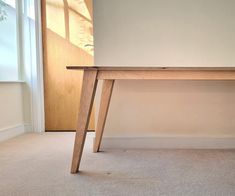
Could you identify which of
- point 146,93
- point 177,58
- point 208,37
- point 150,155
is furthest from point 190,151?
point 208,37

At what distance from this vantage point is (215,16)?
1.70 metres

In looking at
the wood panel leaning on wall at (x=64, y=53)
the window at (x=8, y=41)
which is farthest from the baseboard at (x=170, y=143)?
the window at (x=8, y=41)

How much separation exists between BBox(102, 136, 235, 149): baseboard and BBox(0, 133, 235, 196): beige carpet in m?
0.09

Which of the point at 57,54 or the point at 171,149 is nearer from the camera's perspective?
the point at 171,149

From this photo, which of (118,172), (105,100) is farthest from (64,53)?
(118,172)

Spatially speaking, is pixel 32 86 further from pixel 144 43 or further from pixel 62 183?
pixel 62 183

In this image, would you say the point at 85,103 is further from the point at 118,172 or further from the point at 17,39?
the point at 17,39

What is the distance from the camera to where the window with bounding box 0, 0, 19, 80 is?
210 cm

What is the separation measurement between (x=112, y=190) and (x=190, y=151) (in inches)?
31.0

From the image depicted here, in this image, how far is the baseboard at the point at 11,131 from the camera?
202cm

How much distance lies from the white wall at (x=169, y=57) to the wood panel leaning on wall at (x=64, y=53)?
718 millimetres

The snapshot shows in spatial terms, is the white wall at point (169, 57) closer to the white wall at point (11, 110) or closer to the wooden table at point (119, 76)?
the wooden table at point (119, 76)

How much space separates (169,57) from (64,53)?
44.1 inches

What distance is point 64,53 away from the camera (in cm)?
244
